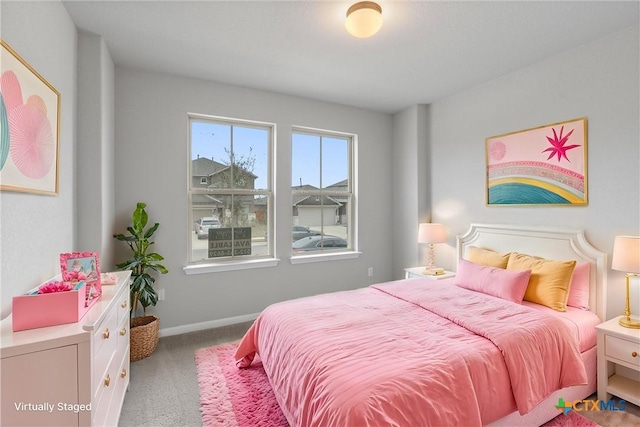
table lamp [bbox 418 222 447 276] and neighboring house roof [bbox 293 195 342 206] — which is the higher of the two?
neighboring house roof [bbox 293 195 342 206]

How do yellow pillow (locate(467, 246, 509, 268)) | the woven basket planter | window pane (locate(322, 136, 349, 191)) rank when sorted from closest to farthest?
1. the woven basket planter
2. yellow pillow (locate(467, 246, 509, 268))
3. window pane (locate(322, 136, 349, 191))

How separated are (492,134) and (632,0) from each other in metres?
1.40

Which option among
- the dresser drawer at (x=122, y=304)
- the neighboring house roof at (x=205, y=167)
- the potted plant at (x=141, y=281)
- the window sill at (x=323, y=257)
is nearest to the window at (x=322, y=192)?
the window sill at (x=323, y=257)

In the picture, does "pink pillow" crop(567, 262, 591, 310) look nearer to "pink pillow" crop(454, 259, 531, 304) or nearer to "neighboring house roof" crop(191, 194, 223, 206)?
"pink pillow" crop(454, 259, 531, 304)

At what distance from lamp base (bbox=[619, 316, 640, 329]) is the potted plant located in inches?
145

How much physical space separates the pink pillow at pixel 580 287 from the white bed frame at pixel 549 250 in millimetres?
48

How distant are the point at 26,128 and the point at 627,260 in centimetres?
376

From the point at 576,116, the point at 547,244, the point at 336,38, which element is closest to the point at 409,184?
the point at 547,244

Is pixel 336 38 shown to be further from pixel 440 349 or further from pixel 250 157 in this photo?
pixel 440 349

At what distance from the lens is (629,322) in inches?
82.7

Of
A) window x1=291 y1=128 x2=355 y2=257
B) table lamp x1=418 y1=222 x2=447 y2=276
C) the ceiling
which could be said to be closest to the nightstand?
table lamp x1=418 y1=222 x2=447 y2=276

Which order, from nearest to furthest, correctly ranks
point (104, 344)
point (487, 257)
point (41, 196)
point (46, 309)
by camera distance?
point (46, 309), point (104, 344), point (41, 196), point (487, 257)

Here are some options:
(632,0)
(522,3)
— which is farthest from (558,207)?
(522,3)

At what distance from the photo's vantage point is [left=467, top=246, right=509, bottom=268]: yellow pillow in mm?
2859
